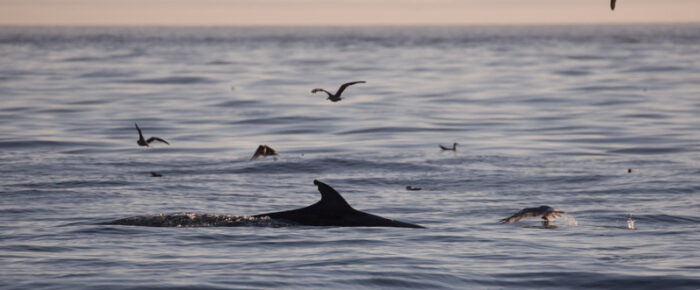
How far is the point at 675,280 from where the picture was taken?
37.2 ft

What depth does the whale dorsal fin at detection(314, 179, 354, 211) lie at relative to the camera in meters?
13.4

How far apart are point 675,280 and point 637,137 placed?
56.4 feet

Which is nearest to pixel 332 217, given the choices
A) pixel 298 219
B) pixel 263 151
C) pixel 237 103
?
pixel 298 219

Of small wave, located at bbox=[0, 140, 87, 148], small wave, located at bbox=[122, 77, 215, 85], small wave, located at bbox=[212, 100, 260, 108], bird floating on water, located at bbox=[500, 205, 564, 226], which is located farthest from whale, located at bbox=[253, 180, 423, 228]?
small wave, located at bbox=[122, 77, 215, 85]

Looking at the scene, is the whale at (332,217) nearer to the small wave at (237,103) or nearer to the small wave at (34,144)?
the small wave at (34,144)

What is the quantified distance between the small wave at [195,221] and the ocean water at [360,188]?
22 centimetres

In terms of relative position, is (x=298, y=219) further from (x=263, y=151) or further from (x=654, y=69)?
(x=654, y=69)

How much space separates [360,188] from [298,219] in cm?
515

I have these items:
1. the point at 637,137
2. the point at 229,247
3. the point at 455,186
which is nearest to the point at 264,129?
the point at 637,137

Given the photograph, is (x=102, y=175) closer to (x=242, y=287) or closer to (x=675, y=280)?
(x=242, y=287)

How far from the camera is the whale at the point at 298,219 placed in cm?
1423

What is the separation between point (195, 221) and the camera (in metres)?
14.7

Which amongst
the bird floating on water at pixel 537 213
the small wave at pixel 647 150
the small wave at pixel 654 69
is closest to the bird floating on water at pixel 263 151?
the small wave at pixel 647 150

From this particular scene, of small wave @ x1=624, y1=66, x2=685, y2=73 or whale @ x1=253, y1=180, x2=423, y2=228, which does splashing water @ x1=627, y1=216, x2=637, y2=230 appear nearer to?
whale @ x1=253, y1=180, x2=423, y2=228
